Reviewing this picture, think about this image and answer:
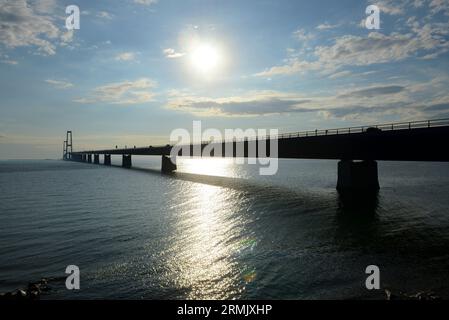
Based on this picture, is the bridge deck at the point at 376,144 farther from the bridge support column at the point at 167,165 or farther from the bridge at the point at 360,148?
the bridge support column at the point at 167,165

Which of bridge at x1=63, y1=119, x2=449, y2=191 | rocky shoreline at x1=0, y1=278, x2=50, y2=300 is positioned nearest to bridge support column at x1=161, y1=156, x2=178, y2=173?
bridge at x1=63, y1=119, x2=449, y2=191

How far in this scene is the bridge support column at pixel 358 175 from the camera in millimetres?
56188

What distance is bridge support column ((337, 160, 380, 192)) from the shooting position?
Result: 56.2 m

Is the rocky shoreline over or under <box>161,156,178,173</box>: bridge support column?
under

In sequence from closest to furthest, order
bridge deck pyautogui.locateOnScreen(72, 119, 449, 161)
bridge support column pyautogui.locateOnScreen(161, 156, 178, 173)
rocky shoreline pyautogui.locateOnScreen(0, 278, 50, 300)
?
rocky shoreline pyautogui.locateOnScreen(0, 278, 50, 300), bridge deck pyautogui.locateOnScreen(72, 119, 449, 161), bridge support column pyautogui.locateOnScreen(161, 156, 178, 173)

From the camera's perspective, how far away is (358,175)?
5644 centimetres

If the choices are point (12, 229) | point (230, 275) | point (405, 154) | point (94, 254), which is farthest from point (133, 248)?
point (405, 154)

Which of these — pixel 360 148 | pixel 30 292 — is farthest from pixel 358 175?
pixel 30 292

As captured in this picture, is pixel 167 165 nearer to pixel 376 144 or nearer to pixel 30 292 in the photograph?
pixel 376 144

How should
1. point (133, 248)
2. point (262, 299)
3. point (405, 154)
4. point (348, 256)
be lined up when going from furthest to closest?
point (405, 154) → point (133, 248) → point (348, 256) → point (262, 299)

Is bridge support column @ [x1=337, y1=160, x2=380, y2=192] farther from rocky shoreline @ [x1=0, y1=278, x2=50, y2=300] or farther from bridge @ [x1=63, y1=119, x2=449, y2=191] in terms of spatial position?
rocky shoreline @ [x1=0, y1=278, x2=50, y2=300]

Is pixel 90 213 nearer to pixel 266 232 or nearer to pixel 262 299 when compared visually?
pixel 266 232
